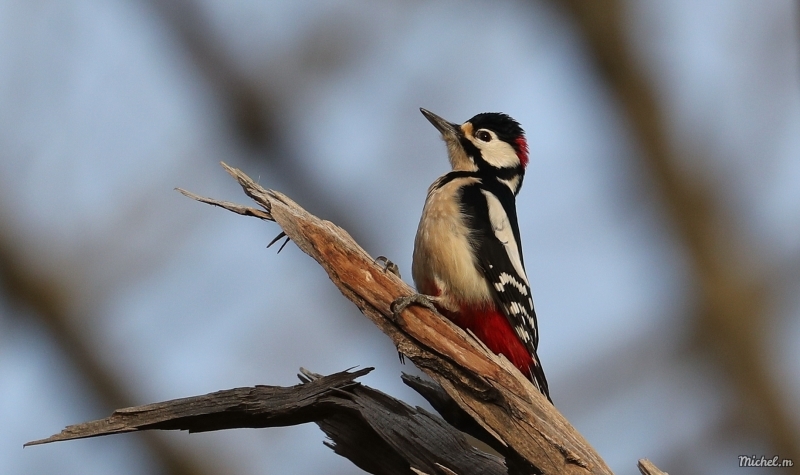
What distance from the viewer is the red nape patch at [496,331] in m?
3.84

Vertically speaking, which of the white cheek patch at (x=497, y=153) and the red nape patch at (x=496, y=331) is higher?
the white cheek patch at (x=497, y=153)

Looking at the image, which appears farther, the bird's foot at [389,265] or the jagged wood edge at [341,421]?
the bird's foot at [389,265]

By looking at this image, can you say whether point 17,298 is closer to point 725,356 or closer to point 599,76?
point 599,76

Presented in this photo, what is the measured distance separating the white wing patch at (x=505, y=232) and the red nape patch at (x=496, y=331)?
231mm

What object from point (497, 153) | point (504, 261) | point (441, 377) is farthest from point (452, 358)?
point (497, 153)

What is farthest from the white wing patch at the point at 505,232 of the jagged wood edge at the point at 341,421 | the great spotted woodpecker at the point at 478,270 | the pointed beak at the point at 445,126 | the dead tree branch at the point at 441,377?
the jagged wood edge at the point at 341,421

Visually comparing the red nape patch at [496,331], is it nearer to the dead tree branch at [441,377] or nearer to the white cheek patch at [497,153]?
the dead tree branch at [441,377]

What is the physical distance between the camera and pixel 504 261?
403cm

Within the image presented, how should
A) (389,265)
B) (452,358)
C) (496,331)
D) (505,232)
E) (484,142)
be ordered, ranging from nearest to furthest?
(452,358)
(389,265)
(496,331)
(505,232)
(484,142)

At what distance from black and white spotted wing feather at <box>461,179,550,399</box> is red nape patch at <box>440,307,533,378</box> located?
0.03 metres

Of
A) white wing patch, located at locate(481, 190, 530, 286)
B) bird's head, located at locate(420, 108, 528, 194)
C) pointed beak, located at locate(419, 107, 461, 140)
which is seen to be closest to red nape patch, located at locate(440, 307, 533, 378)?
white wing patch, located at locate(481, 190, 530, 286)

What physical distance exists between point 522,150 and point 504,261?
1.20 meters

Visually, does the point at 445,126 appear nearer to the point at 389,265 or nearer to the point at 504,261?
the point at 504,261

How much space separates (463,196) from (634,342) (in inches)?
74.9
